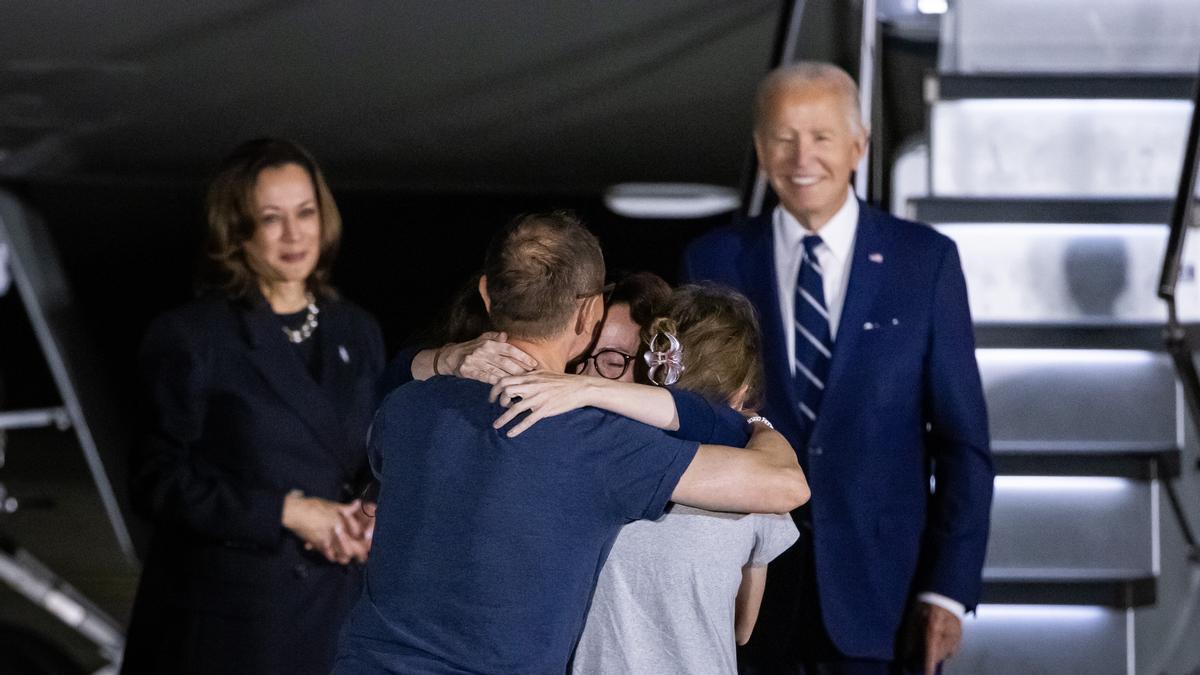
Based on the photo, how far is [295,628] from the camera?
252 centimetres

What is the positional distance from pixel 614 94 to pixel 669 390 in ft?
19.1

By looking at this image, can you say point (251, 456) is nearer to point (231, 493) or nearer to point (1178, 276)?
point (231, 493)

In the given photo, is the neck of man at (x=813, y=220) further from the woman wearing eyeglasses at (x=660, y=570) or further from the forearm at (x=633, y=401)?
the forearm at (x=633, y=401)

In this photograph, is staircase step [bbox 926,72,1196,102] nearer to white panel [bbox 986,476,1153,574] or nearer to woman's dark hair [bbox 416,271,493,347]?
white panel [bbox 986,476,1153,574]

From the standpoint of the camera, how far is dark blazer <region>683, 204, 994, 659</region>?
93.1 inches

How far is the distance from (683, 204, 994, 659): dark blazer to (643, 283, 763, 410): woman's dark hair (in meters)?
0.58

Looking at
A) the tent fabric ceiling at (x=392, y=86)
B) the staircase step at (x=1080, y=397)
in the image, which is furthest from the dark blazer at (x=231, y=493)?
the tent fabric ceiling at (x=392, y=86)

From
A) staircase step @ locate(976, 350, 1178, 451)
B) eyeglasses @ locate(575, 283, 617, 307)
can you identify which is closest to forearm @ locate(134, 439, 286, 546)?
eyeglasses @ locate(575, 283, 617, 307)

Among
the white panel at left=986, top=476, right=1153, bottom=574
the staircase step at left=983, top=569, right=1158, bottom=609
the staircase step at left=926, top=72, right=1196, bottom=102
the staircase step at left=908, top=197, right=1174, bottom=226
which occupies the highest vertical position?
the staircase step at left=926, top=72, right=1196, bottom=102

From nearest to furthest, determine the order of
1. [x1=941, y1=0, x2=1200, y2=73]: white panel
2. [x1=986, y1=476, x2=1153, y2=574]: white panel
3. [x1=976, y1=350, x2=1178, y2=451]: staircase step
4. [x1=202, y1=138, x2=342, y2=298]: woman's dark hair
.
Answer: [x1=202, y1=138, x2=342, y2=298]: woman's dark hair < [x1=986, y1=476, x2=1153, y2=574]: white panel < [x1=976, y1=350, x2=1178, y2=451]: staircase step < [x1=941, y1=0, x2=1200, y2=73]: white panel

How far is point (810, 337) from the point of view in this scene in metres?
2.46

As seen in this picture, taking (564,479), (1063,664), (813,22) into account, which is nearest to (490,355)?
(564,479)

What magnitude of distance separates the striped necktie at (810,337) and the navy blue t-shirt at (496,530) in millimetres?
845

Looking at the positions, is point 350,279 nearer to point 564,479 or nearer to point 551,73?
point 551,73
